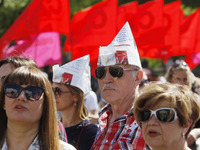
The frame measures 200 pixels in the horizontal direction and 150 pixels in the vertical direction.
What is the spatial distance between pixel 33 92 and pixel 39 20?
504 centimetres

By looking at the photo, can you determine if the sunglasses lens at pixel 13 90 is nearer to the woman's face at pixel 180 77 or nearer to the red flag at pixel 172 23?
the woman's face at pixel 180 77

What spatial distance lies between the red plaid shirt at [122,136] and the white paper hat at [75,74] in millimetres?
1026

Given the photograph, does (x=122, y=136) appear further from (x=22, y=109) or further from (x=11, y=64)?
(x=11, y=64)

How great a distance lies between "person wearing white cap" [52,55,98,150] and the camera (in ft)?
13.3

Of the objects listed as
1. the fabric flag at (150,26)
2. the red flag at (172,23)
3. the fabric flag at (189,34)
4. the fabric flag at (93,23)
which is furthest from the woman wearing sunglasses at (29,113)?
the fabric flag at (189,34)

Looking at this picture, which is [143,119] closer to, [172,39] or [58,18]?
[58,18]

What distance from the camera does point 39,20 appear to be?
7469 mm

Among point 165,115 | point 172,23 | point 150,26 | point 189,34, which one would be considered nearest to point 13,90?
point 165,115

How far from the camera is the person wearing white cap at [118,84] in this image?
3.09 meters

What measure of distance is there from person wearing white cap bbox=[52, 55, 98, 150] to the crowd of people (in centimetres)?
7

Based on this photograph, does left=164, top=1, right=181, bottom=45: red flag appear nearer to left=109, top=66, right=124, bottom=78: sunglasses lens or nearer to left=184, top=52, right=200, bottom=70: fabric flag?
left=184, top=52, right=200, bottom=70: fabric flag

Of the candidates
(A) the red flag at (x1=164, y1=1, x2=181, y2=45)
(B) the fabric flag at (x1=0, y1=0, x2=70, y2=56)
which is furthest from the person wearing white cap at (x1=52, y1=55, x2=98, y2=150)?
(A) the red flag at (x1=164, y1=1, x2=181, y2=45)

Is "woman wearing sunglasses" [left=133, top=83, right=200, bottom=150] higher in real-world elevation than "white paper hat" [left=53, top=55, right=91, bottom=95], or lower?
lower

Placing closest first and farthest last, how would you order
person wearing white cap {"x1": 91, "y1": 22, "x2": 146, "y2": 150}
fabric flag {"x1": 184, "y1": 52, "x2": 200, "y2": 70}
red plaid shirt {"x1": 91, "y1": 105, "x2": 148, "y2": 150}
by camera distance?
red plaid shirt {"x1": 91, "y1": 105, "x2": 148, "y2": 150} < person wearing white cap {"x1": 91, "y1": 22, "x2": 146, "y2": 150} < fabric flag {"x1": 184, "y1": 52, "x2": 200, "y2": 70}
